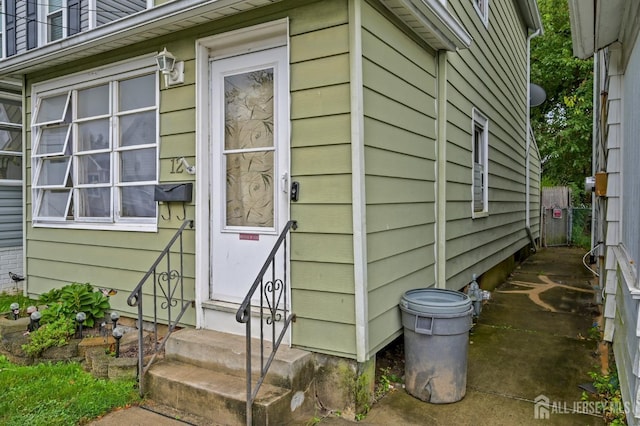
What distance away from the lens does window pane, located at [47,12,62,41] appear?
5.24 metres

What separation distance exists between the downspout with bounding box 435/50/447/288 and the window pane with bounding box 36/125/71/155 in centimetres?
398

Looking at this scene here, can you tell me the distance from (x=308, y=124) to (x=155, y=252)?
1992mm

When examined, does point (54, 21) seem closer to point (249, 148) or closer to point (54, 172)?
Answer: point (54, 172)

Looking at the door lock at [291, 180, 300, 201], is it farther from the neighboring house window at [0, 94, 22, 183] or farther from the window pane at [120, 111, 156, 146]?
the neighboring house window at [0, 94, 22, 183]

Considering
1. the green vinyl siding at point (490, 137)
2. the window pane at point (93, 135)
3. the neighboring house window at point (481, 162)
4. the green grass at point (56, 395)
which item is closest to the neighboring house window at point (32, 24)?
the window pane at point (93, 135)

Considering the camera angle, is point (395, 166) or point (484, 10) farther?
point (484, 10)

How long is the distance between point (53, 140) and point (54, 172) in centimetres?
37

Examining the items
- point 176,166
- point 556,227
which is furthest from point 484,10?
point 556,227

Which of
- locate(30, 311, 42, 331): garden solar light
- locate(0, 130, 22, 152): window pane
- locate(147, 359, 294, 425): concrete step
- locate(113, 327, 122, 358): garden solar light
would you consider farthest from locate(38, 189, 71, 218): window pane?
locate(147, 359, 294, 425): concrete step

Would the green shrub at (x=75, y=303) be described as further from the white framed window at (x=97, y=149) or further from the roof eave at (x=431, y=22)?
the roof eave at (x=431, y=22)

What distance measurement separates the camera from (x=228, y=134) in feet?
11.9

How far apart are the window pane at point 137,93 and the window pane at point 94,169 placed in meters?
0.58

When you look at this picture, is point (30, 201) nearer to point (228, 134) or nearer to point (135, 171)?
point (135, 171)

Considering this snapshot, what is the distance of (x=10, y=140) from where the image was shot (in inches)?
255
